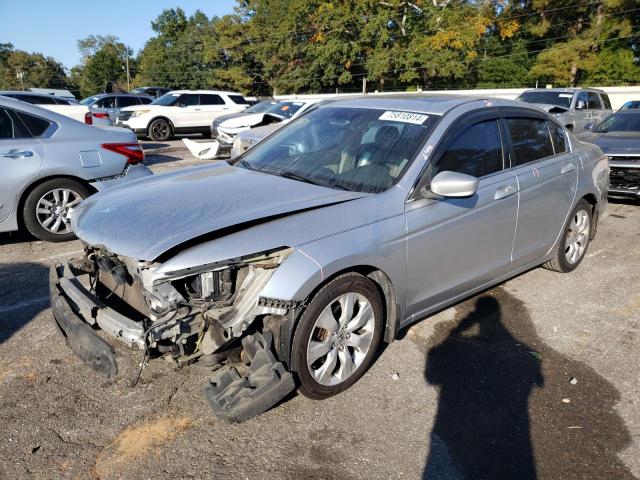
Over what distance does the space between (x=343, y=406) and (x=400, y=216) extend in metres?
1.21

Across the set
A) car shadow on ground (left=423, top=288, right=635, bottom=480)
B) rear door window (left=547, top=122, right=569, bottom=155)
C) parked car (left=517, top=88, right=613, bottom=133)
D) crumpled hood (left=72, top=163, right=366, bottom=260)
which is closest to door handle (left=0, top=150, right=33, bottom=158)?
crumpled hood (left=72, top=163, right=366, bottom=260)

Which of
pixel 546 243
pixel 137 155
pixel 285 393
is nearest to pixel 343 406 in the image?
pixel 285 393

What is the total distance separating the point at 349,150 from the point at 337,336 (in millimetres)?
1399

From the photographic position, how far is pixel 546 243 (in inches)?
189

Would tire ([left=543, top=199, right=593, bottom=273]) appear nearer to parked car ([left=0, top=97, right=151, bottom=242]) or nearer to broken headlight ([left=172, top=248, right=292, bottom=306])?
broken headlight ([left=172, top=248, right=292, bottom=306])

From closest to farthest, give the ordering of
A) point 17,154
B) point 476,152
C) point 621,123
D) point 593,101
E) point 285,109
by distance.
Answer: point 476,152, point 17,154, point 621,123, point 285,109, point 593,101

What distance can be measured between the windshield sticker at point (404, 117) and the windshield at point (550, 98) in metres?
12.9

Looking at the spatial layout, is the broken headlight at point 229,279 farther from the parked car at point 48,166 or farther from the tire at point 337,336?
the parked car at point 48,166

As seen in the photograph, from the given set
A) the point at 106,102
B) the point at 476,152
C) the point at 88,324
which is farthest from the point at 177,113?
the point at 88,324

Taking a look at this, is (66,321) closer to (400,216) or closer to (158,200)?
(158,200)

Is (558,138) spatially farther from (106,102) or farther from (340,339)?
(106,102)

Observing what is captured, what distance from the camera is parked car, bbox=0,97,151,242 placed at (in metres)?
5.72

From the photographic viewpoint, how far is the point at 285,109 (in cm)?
1591

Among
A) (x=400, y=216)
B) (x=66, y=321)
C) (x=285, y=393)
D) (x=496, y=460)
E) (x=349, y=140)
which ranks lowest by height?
(x=496, y=460)
